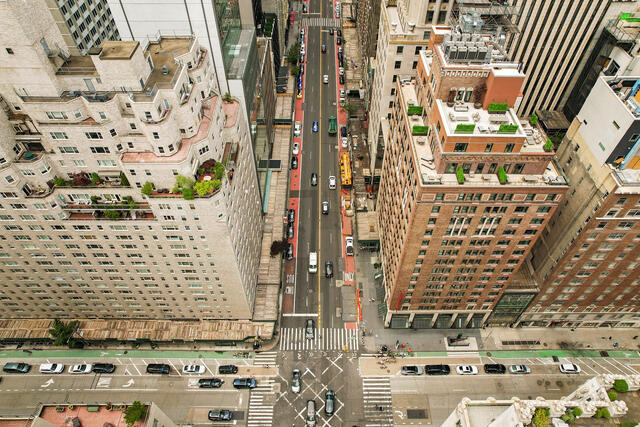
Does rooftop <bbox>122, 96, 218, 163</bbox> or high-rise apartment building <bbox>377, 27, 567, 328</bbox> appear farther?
rooftop <bbox>122, 96, 218, 163</bbox>

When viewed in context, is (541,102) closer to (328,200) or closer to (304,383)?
(328,200)

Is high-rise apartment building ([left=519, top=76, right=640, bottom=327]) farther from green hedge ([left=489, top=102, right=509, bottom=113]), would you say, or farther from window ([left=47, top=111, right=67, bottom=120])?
window ([left=47, top=111, right=67, bottom=120])

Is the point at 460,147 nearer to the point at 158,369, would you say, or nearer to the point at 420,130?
the point at 420,130

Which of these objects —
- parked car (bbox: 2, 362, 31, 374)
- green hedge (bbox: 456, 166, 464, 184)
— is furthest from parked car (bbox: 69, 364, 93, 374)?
green hedge (bbox: 456, 166, 464, 184)

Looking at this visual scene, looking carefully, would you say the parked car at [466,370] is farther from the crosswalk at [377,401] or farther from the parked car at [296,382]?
the parked car at [296,382]

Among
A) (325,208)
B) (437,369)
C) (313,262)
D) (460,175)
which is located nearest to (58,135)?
(460,175)

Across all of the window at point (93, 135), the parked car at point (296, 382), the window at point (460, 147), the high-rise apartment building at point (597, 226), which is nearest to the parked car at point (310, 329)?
the parked car at point (296, 382)
